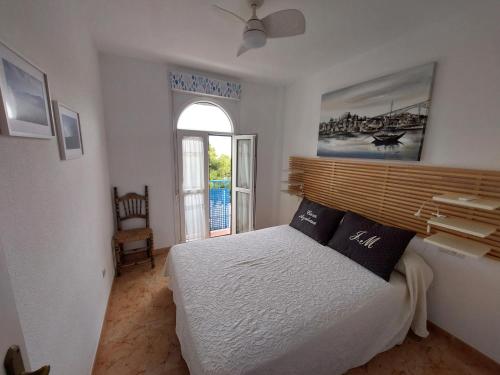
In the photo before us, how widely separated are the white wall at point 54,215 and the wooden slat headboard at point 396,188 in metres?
2.57

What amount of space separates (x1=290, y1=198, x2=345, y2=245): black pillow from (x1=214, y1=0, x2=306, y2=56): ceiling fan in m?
1.78

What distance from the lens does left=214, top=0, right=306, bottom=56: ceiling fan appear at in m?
1.40

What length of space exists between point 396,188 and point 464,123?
2.27ft

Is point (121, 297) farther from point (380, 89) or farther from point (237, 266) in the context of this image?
point (380, 89)

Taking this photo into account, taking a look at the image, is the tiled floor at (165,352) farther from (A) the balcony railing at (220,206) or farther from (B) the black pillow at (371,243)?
(A) the balcony railing at (220,206)

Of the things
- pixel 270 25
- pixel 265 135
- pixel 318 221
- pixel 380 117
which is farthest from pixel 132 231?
pixel 380 117

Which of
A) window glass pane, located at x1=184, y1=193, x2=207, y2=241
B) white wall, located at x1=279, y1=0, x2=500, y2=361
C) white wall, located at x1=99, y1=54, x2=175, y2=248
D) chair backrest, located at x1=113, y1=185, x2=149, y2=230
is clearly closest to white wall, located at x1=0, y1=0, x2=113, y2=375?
white wall, located at x1=99, y1=54, x2=175, y2=248

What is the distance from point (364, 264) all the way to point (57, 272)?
2120 millimetres

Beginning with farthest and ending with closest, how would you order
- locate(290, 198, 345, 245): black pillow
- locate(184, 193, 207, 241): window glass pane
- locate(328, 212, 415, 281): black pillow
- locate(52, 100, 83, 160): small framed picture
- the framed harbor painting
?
1. locate(184, 193, 207, 241): window glass pane
2. locate(290, 198, 345, 245): black pillow
3. the framed harbor painting
4. locate(328, 212, 415, 281): black pillow
5. locate(52, 100, 83, 160): small framed picture

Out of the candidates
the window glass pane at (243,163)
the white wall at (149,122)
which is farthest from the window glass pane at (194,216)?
the window glass pane at (243,163)

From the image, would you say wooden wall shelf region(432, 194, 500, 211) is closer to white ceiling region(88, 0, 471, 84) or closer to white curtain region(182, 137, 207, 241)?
white ceiling region(88, 0, 471, 84)

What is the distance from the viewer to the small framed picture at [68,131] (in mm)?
1112

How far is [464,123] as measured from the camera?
159 centimetres

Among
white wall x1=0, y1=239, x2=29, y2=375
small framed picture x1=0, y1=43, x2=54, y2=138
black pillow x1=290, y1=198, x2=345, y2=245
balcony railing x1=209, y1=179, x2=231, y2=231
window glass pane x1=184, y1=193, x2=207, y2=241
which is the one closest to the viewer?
white wall x1=0, y1=239, x2=29, y2=375
